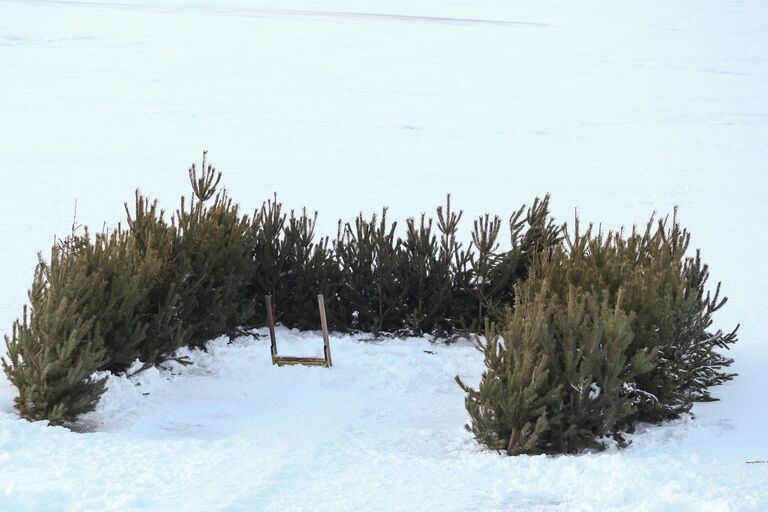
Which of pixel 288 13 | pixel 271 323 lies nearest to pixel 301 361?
pixel 271 323

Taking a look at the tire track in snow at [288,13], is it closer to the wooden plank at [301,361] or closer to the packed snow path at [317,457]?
the wooden plank at [301,361]

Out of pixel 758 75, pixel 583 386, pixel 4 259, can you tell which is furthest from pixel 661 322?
pixel 758 75

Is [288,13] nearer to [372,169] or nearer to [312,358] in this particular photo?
[372,169]

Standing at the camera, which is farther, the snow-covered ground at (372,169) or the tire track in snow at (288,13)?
the tire track in snow at (288,13)

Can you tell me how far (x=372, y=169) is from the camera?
17.2 meters

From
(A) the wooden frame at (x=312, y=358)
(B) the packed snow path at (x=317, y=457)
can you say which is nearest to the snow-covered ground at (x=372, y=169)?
(B) the packed snow path at (x=317, y=457)

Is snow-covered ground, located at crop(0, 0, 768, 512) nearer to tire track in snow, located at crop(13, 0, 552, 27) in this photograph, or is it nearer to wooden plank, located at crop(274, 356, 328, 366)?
wooden plank, located at crop(274, 356, 328, 366)

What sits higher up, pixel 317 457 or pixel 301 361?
pixel 301 361

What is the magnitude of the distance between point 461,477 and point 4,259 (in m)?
6.78

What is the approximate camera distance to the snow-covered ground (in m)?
5.68

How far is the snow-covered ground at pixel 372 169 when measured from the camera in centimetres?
568

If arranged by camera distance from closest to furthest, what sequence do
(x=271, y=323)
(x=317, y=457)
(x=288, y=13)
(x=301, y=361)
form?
(x=317, y=457) < (x=301, y=361) < (x=271, y=323) < (x=288, y=13)

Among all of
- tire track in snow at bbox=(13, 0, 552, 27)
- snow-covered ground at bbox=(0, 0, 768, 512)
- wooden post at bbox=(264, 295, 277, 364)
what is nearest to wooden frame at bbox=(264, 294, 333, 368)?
wooden post at bbox=(264, 295, 277, 364)

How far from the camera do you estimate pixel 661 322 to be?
23.1ft
